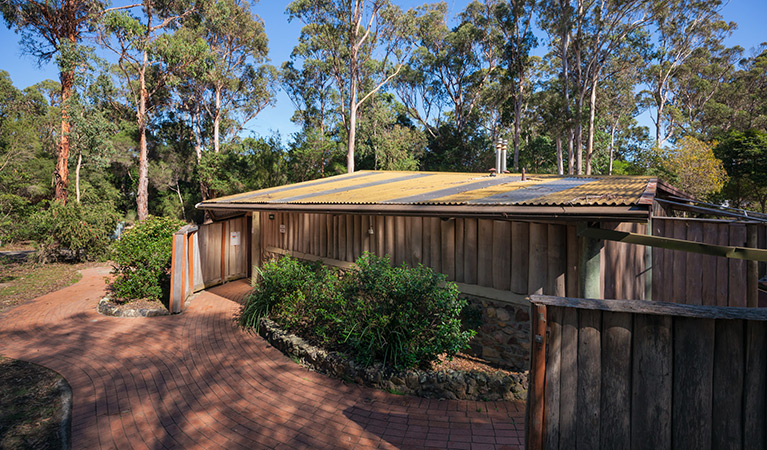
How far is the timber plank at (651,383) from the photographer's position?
6.20 feet

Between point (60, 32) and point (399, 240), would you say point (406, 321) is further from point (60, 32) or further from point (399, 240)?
point (60, 32)

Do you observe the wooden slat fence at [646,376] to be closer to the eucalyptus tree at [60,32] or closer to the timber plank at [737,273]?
the timber plank at [737,273]

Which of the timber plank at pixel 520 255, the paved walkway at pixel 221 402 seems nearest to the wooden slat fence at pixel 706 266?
the timber plank at pixel 520 255

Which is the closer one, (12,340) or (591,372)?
(591,372)

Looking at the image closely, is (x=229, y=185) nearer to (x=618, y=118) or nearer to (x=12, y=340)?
(x=12, y=340)

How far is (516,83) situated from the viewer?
78.9 feet

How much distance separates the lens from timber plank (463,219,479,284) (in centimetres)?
492

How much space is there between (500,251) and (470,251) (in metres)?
0.44

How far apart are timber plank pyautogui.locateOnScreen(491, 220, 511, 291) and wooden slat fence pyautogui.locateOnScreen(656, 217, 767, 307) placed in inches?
85.5

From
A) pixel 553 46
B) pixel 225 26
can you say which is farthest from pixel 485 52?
pixel 225 26

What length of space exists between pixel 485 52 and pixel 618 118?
548 inches

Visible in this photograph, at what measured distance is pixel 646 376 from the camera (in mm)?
1923

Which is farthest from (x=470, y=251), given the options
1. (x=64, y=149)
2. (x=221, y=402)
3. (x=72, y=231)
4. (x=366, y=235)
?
(x=64, y=149)

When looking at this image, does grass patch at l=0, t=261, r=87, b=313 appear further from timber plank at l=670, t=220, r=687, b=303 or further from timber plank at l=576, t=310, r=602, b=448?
timber plank at l=670, t=220, r=687, b=303
